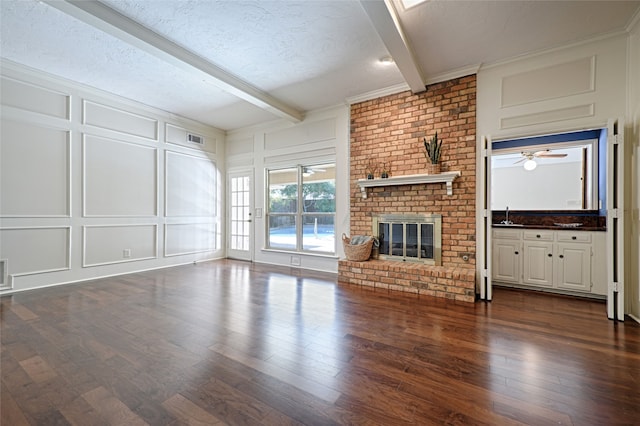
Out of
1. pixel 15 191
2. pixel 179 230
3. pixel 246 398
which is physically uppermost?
pixel 15 191

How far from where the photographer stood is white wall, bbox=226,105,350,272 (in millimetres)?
4949

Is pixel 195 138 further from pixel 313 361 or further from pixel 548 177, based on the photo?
pixel 548 177

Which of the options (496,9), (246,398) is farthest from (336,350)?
(496,9)

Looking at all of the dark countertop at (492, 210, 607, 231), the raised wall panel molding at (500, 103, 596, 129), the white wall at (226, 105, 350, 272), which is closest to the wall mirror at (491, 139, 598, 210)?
the dark countertop at (492, 210, 607, 231)

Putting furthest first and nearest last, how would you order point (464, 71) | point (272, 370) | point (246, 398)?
point (464, 71), point (272, 370), point (246, 398)

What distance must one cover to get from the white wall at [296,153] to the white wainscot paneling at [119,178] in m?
1.83

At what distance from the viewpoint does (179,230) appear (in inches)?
223

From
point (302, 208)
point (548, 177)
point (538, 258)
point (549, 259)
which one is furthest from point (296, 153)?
point (548, 177)

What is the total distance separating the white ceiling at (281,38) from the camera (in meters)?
2.64

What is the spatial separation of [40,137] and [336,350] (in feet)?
15.8

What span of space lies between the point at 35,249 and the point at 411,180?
534 cm

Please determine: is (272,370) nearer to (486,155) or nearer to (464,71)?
(486,155)

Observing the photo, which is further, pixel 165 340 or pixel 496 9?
pixel 496 9

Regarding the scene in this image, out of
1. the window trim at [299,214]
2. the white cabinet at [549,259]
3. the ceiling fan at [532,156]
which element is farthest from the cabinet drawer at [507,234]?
the window trim at [299,214]
